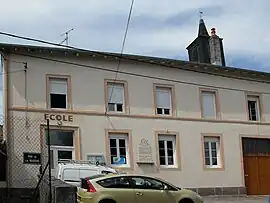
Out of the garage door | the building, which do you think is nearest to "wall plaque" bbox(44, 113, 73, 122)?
the building

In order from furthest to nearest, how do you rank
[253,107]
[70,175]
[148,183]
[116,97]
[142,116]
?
[253,107] → [142,116] → [116,97] → [70,175] → [148,183]

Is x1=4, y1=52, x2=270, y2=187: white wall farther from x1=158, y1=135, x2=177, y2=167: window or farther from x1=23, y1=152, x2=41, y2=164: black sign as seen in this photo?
x1=23, y1=152, x2=41, y2=164: black sign

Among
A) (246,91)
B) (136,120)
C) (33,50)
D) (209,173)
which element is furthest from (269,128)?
(33,50)

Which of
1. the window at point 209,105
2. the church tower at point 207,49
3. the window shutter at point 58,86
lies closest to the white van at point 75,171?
the window shutter at point 58,86

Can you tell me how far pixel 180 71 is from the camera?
98.4 feet

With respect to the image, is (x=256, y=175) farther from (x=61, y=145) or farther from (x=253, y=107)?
(x=61, y=145)

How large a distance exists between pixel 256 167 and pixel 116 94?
32.2ft

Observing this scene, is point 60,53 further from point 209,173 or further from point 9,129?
point 209,173

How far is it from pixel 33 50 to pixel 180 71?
8.56 metres

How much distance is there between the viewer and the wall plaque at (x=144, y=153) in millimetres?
27734

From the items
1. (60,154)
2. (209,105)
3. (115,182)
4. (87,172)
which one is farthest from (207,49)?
(115,182)

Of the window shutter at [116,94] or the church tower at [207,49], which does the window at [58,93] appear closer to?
the window shutter at [116,94]

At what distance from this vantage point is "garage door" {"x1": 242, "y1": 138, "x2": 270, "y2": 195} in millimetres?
30984

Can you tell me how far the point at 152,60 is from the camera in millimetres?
29000
